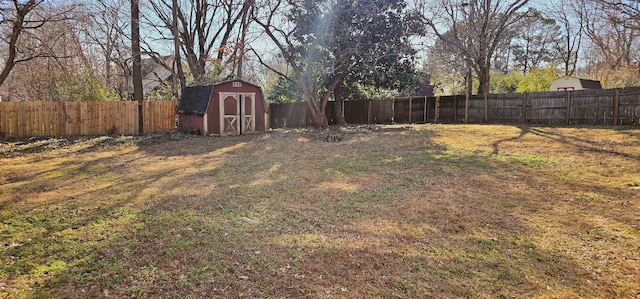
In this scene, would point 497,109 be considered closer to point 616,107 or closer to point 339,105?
point 616,107

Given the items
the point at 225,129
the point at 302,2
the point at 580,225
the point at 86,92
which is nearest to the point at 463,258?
the point at 580,225

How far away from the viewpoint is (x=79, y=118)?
42.9ft

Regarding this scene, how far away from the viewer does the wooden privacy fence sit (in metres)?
12.1

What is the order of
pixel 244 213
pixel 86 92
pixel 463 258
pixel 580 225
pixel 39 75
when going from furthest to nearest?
pixel 39 75 < pixel 86 92 < pixel 244 213 < pixel 580 225 < pixel 463 258

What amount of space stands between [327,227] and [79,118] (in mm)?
12630

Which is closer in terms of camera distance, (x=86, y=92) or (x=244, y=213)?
(x=244, y=213)

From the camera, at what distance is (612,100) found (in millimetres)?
13195

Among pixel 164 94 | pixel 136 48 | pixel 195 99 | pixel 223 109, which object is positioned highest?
pixel 136 48

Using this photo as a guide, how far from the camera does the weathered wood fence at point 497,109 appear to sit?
1316 cm

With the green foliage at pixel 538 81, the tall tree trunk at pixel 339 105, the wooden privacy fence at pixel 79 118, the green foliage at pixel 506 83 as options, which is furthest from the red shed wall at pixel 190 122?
the green foliage at pixel 506 83

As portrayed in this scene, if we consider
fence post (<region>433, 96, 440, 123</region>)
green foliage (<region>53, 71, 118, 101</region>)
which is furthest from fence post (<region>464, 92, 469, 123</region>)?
green foliage (<region>53, 71, 118, 101</region>)

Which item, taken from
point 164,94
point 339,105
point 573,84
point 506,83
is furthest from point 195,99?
point 506,83

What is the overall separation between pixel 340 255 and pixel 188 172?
4.75 m

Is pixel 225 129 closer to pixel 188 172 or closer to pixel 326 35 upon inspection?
pixel 326 35
